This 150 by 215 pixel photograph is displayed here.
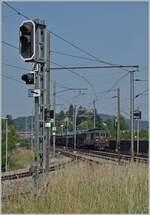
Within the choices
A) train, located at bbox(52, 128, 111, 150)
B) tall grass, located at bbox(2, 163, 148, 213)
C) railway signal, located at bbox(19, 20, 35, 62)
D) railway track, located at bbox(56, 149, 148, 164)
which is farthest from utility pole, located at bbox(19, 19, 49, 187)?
train, located at bbox(52, 128, 111, 150)

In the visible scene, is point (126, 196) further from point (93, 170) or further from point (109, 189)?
point (93, 170)

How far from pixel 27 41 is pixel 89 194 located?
339 cm

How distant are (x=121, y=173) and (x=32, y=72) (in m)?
3.99

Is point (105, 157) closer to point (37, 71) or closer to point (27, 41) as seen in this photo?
point (37, 71)

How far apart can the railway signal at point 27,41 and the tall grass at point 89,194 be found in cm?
285

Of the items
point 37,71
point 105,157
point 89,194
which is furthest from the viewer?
point 105,157

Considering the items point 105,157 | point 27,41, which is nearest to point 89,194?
point 27,41

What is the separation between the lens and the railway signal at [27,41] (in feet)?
34.8

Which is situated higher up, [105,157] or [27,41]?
[27,41]

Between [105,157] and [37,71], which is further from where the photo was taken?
[105,157]

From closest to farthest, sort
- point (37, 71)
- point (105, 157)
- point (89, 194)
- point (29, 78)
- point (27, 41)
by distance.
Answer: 1. point (27, 41)
2. point (89, 194)
3. point (29, 78)
4. point (37, 71)
5. point (105, 157)

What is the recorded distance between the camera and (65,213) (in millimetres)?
9031

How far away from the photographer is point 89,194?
10789 mm

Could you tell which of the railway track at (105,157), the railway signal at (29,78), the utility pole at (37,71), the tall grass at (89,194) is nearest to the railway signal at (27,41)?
the utility pole at (37,71)
